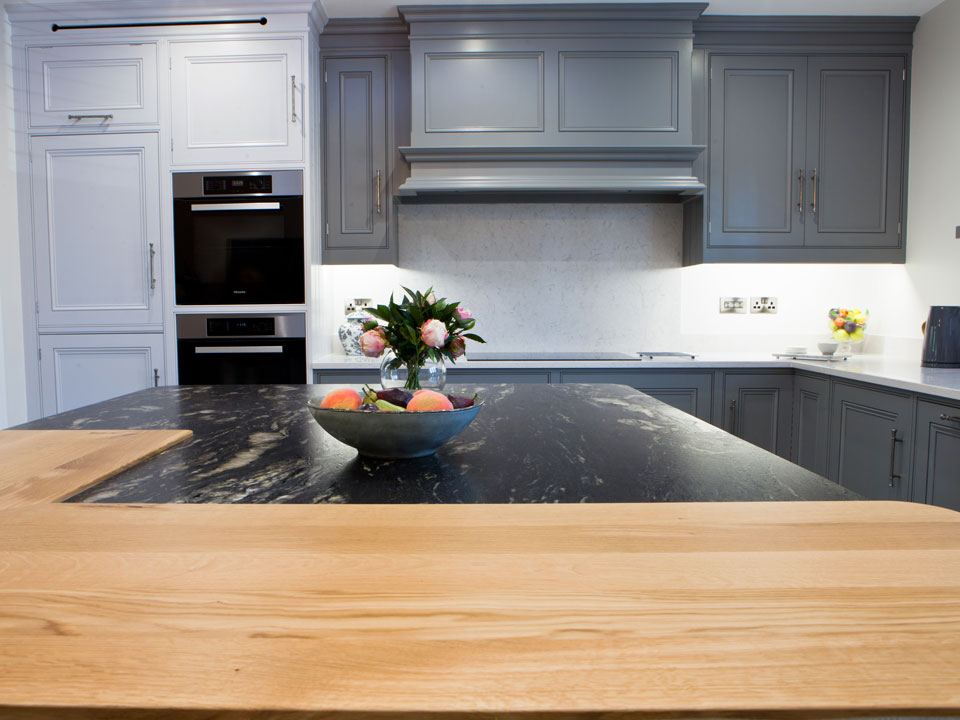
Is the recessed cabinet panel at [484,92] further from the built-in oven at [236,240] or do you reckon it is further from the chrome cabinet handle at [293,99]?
the built-in oven at [236,240]

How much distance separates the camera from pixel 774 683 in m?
0.42

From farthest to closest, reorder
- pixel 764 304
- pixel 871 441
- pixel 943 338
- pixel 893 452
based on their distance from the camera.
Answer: pixel 764 304
pixel 943 338
pixel 871 441
pixel 893 452

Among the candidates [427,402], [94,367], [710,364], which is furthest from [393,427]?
[94,367]

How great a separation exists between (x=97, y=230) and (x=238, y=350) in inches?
34.6

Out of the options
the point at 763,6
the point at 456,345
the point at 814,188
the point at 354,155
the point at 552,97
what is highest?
the point at 763,6

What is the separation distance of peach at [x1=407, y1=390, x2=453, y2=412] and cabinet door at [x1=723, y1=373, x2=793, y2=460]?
230cm

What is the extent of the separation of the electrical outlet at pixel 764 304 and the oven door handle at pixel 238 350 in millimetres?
2505

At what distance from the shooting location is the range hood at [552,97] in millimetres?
2938

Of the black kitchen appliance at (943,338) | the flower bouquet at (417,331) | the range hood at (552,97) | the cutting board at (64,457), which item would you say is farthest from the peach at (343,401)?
the black kitchen appliance at (943,338)

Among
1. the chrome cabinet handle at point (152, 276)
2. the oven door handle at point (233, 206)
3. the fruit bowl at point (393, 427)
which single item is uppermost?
the oven door handle at point (233, 206)

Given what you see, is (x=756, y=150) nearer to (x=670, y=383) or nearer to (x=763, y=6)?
(x=763, y=6)

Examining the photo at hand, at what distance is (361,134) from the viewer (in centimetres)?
310

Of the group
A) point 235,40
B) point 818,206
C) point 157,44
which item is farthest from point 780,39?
point 157,44

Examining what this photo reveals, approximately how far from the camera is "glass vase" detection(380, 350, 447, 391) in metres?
1.33
